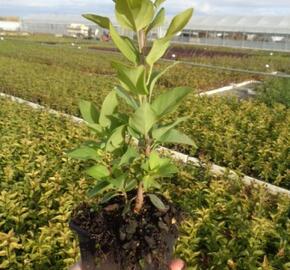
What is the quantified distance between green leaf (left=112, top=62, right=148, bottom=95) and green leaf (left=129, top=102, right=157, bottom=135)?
5 cm

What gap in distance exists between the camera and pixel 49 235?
2.54m

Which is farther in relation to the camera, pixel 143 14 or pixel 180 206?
pixel 180 206

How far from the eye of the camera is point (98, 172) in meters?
1.19

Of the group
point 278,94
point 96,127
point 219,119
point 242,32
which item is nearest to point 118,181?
point 96,127

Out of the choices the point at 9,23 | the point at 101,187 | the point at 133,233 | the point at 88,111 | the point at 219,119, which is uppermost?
the point at 9,23

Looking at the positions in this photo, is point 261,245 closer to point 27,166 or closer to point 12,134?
point 27,166

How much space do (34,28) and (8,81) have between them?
4409cm

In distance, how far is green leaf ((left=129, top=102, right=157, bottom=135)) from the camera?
106 cm

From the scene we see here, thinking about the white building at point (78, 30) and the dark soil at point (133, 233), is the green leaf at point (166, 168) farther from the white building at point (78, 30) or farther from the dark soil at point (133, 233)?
the white building at point (78, 30)

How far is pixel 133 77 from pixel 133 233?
0.46m

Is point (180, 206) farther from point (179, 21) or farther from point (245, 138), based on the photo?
point (245, 138)

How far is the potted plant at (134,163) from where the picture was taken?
1085 mm

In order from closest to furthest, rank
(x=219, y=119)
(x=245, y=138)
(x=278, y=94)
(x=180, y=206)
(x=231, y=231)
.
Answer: (x=180, y=206) < (x=231, y=231) < (x=245, y=138) < (x=219, y=119) < (x=278, y=94)

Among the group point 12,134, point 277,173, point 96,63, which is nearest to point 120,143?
point 277,173
